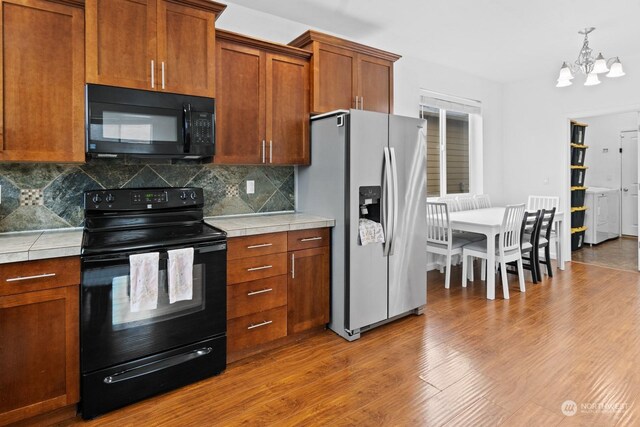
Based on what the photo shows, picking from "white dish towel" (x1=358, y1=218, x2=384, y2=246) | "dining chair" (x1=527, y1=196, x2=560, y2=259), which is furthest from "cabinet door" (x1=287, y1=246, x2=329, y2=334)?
"dining chair" (x1=527, y1=196, x2=560, y2=259)

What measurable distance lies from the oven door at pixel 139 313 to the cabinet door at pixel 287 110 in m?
1.03

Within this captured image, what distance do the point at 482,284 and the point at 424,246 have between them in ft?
5.03

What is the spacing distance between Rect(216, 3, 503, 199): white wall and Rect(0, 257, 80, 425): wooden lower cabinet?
229cm

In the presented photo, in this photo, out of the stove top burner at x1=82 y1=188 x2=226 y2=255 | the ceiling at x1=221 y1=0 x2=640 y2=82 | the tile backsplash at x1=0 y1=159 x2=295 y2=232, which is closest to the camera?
the stove top burner at x1=82 y1=188 x2=226 y2=255

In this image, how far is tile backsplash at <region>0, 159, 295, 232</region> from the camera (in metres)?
2.27

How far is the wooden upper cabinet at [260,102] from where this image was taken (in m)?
2.66

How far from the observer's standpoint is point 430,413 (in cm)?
195

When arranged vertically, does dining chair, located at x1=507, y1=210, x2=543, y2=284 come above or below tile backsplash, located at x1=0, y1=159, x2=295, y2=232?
below

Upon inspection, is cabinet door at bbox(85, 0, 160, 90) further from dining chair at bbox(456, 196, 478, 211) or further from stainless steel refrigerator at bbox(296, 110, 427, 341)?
dining chair at bbox(456, 196, 478, 211)

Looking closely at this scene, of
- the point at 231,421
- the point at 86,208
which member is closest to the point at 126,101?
the point at 86,208

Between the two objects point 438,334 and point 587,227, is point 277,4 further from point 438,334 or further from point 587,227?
point 587,227

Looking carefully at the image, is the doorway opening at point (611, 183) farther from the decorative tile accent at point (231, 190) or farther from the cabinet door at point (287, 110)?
the decorative tile accent at point (231, 190)

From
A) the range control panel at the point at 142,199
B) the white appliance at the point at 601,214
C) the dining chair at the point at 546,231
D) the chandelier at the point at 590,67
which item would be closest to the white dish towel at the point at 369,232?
the range control panel at the point at 142,199

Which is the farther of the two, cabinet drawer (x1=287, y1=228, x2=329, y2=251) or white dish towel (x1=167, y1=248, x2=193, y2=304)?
cabinet drawer (x1=287, y1=228, x2=329, y2=251)
